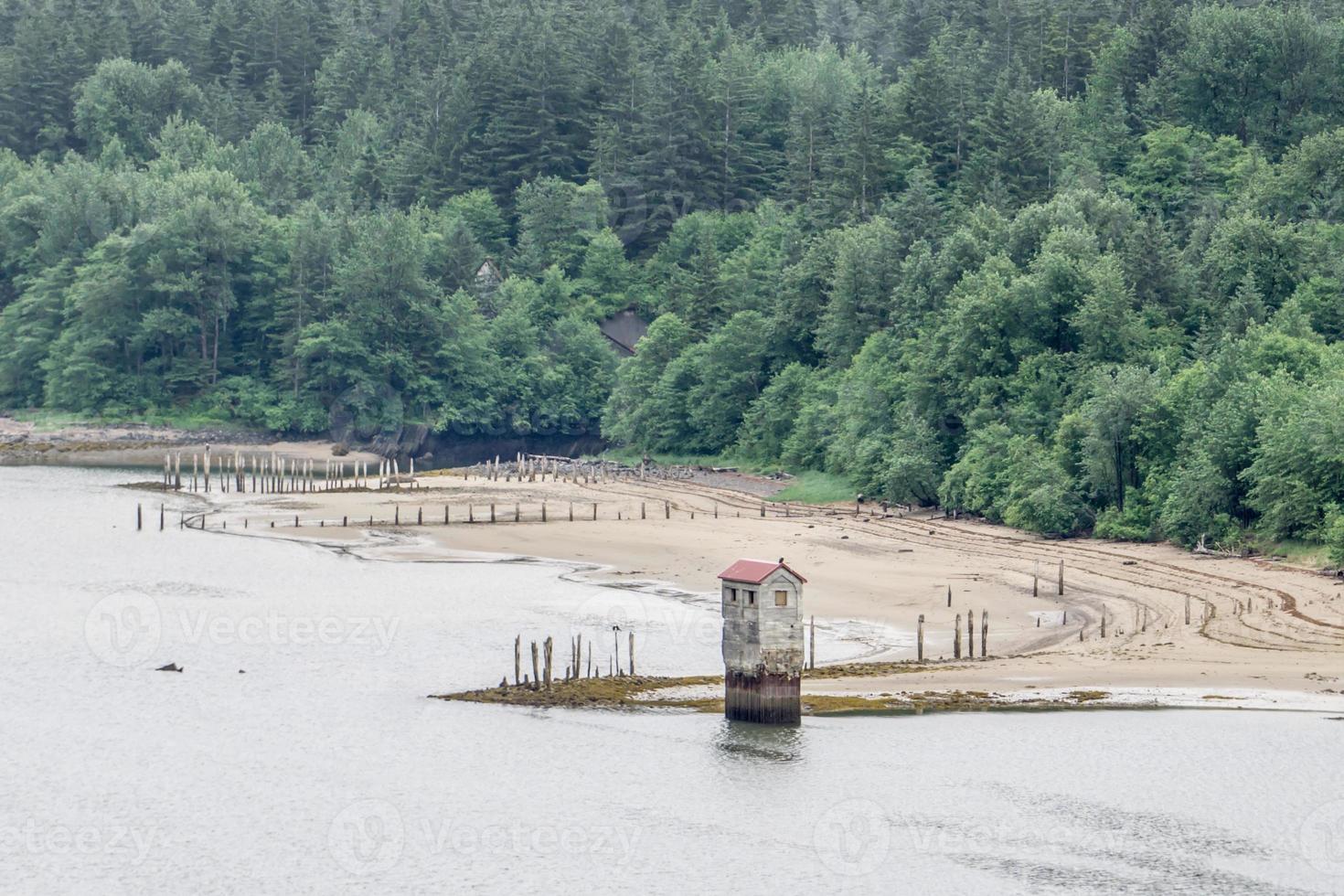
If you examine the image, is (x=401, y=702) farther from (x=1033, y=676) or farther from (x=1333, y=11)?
(x=1333, y=11)

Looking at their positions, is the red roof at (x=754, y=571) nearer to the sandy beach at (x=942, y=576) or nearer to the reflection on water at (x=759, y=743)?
the reflection on water at (x=759, y=743)

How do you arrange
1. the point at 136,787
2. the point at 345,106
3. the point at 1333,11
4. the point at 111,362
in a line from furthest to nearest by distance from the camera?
the point at 345,106, the point at 111,362, the point at 1333,11, the point at 136,787

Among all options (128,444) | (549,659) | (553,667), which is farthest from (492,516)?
(128,444)

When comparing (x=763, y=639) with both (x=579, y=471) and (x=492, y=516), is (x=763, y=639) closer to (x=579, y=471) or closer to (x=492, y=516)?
(x=492, y=516)

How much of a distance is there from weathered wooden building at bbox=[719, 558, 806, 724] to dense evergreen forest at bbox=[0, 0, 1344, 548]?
2576 centimetres

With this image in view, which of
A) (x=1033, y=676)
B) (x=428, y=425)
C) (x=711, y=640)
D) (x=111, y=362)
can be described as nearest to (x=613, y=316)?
(x=428, y=425)

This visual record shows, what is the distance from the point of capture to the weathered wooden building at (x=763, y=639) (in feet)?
148

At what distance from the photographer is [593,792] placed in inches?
1730

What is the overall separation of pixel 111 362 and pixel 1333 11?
9455 cm

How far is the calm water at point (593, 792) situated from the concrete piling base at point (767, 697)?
1.69 feet

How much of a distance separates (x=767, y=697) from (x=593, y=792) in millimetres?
4937

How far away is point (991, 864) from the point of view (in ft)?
128

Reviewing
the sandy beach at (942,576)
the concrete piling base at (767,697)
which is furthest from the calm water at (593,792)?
the sandy beach at (942,576)

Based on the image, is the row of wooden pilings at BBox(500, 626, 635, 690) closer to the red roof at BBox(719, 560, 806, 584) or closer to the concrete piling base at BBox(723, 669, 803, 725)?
the concrete piling base at BBox(723, 669, 803, 725)
